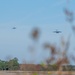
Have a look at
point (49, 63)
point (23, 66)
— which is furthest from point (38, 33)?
point (23, 66)

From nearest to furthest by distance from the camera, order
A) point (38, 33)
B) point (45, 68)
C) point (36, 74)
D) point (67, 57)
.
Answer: point (38, 33) → point (67, 57) → point (45, 68) → point (36, 74)

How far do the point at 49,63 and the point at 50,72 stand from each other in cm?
17

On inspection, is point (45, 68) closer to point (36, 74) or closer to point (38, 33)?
point (36, 74)

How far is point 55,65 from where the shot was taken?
4.93 ft

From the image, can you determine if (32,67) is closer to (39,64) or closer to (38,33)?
(39,64)

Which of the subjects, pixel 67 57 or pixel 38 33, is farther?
pixel 67 57

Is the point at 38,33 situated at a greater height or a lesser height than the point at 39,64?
greater

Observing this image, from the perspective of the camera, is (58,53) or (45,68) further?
(45,68)

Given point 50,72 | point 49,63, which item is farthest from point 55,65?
point 50,72

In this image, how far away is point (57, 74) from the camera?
1.52 meters

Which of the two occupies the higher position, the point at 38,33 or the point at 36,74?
the point at 38,33

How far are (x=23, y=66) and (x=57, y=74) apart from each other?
0.22 m

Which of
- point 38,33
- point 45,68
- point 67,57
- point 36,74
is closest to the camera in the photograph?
point 38,33

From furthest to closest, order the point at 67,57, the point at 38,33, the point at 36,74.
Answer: the point at 36,74, the point at 67,57, the point at 38,33
